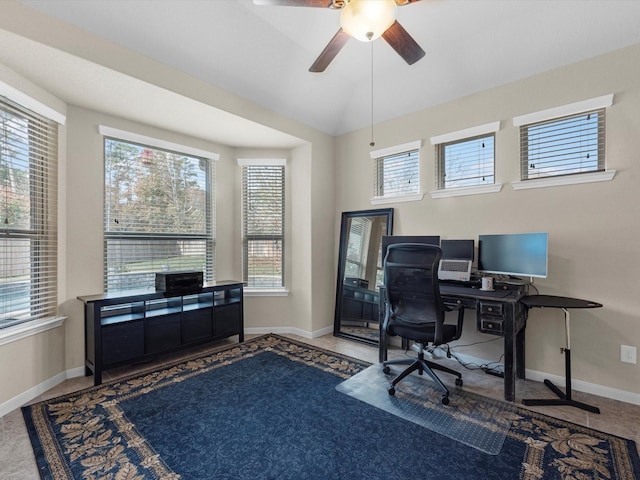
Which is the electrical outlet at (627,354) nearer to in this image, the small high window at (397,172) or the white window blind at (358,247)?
the small high window at (397,172)

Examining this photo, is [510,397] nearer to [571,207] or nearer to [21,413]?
[571,207]

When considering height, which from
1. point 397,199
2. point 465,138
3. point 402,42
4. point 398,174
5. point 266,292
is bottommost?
point 266,292

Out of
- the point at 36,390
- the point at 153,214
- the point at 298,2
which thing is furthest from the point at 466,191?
the point at 36,390

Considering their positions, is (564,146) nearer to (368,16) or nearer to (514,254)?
(514,254)

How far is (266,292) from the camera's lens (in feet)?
14.4

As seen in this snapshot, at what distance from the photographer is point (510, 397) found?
2518mm

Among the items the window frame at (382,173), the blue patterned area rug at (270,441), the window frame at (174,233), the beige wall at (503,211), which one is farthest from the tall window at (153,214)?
the window frame at (382,173)

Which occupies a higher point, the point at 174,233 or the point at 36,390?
the point at 174,233

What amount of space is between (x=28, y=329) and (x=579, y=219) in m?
4.71

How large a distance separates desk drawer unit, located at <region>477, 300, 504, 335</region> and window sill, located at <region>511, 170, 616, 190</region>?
1.21 metres

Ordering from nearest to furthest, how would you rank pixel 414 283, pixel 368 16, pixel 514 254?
pixel 368 16
pixel 414 283
pixel 514 254

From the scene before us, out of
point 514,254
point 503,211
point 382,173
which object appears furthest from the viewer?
point 382,173

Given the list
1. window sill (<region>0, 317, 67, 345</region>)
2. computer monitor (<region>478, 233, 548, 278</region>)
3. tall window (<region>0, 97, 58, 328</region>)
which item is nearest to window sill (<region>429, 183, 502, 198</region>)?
computer monitor (<region>478, 233, 548, 278</region>)

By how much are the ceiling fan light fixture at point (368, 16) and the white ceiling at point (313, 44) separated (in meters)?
1.27
